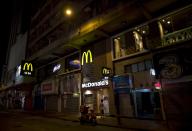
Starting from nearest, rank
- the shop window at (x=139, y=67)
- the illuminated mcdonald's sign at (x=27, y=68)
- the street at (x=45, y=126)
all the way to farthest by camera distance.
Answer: the street at (x=45, y=126)
the shop window at (x=139, y=67)
the illuminated mcdonald's sign at (x=27, y=68)

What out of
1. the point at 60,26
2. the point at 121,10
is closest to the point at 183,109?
the point at 121,10

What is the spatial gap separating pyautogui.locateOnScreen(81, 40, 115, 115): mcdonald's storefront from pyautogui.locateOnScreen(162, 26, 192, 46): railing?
6.45 m

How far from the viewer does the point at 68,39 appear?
838 inches

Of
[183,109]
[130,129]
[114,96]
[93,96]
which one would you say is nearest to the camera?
[130,129]

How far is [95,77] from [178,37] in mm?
10059

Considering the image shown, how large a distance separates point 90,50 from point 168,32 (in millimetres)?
9829

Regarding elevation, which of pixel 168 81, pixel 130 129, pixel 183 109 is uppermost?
pixel 168 81

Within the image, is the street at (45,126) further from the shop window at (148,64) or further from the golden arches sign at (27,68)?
the golden arches sign at (27,68)

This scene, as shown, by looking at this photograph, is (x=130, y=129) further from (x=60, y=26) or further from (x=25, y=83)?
(x=25, y=83)

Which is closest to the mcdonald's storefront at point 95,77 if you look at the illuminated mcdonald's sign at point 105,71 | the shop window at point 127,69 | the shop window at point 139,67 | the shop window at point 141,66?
the illuminated mcdonald's sign at point 105,71

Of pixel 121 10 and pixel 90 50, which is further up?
pixel 121 10

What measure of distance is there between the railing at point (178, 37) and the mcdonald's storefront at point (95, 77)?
645 centimetres

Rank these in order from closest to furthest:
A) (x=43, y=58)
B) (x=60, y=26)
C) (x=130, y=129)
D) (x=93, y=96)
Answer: (x=130, y=129)
(x=93, y=96)
(x=60, y=26)
(x=43, y=58)

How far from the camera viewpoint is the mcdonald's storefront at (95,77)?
19.1 meters
